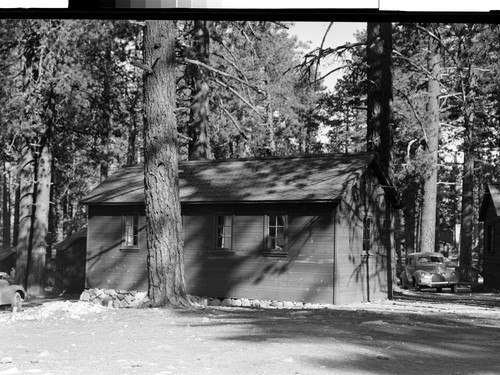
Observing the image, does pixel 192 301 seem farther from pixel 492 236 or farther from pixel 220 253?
pixel 492 236

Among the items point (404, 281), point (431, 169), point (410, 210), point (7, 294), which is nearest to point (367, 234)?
point (404, 281)

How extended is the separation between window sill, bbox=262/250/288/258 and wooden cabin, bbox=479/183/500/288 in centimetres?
977

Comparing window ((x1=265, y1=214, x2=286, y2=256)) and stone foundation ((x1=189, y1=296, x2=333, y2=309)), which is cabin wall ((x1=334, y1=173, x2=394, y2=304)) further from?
window ((x1=265, y1=214, x2=286, y2=256))

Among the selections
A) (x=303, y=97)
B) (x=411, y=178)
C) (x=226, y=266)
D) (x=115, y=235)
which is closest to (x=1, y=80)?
(x=115, y=235)

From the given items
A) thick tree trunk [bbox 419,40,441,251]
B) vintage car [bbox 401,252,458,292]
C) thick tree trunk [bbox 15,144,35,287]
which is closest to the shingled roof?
thick tree trunk [bbox 15,144,35,287]

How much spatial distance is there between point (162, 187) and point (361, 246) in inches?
317

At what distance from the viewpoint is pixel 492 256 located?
28859mm

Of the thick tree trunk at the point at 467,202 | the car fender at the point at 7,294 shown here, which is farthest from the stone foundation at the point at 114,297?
the thick tree trunk at the point at 467,202

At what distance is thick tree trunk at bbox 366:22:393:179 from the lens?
23188 mm

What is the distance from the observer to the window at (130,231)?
960 inches

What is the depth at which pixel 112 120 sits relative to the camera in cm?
3186

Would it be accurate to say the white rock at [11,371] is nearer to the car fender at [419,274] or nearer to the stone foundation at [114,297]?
the stone foundation at [114,297]

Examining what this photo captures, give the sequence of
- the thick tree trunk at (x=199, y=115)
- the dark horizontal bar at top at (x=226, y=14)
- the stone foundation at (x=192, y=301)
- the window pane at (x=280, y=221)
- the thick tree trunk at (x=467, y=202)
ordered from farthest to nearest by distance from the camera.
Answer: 1. the thick tree trunk at (x=467, y=202)
2. the thick tree trunk at (x=199, y=115)
3. the window pane at (x=280, y=221)
4. the stone foundation at (x=192, y=301)
5. the dark horizontal bar at top at (x=226, y=14)

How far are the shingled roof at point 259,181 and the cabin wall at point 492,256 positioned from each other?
8.76 metres
